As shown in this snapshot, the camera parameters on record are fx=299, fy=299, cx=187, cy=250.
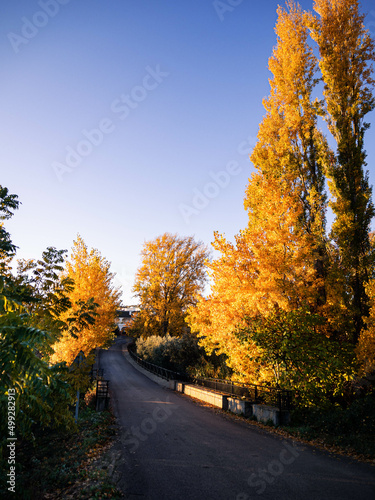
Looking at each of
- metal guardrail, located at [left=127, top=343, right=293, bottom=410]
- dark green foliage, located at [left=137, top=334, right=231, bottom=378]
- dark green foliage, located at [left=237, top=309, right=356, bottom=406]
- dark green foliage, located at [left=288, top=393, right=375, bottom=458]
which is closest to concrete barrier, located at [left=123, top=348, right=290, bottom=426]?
metal guardrail, located at [left=127, top=343, right=293, bottom=410]

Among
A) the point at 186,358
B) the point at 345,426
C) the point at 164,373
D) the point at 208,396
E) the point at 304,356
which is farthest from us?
the point at 164,373

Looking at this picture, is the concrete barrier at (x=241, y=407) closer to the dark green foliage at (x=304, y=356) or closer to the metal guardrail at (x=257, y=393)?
the metal guardrail at (x=257, y=393)

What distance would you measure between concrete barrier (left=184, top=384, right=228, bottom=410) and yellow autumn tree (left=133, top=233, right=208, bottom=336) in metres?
13.5

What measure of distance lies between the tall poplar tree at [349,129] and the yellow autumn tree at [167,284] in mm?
21115

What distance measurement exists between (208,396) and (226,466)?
9569 mm

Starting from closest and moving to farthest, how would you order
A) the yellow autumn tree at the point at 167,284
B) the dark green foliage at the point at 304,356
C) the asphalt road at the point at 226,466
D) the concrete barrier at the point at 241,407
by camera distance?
the asphalt road at the point at 226,466, the dark green foliage at the point at 304,356, the concrete barrier at the point at 241,407, the yellow autumn tree at the point at 167,284

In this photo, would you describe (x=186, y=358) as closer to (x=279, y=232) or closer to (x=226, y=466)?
(x=279, y=232)

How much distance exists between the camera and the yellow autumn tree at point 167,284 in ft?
108

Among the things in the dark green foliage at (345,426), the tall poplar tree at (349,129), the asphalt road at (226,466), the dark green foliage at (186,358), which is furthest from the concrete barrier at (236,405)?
the tall poplar tree at (349,129)

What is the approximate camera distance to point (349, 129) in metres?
13.8

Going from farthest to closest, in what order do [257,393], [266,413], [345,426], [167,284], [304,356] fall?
[167,284] < [257,393] < [266,413] < [304,356] < [345,426]

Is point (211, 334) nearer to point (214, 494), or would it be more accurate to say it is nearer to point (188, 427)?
point (188, 427)

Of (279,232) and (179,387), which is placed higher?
(279,232)

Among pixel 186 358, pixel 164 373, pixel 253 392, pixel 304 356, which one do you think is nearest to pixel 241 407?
pixel 253 392
